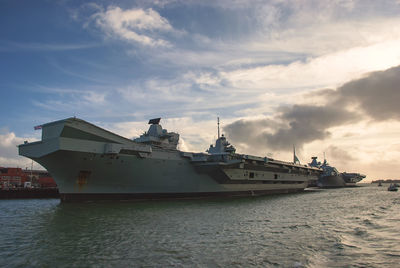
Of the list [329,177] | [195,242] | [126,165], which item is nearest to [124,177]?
[126,165]

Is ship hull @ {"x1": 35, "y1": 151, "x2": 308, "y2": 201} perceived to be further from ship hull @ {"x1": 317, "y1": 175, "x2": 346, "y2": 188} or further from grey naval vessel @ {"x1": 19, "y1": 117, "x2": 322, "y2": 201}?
ship hull @ {"x1": 317, "y1": 175, "x2": 346, "y2": 188}

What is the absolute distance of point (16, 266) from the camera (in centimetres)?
699

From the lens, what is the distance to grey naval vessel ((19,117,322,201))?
1908cm

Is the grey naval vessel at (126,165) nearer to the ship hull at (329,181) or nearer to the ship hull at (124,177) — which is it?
the ship hull at (124,177)

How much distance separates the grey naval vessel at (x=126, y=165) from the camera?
19.1 metres

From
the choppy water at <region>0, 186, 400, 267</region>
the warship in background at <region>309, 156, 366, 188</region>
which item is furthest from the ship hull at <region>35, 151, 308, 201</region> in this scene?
the warship in background at <region>309, 156, 366, 188</region>

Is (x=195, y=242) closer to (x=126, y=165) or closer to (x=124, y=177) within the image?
(x=126, y=165)

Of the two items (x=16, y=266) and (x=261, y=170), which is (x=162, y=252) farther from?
(x=261, y=170)

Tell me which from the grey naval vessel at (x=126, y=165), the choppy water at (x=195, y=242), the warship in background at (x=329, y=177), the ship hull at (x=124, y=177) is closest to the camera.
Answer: the choppy water at (x=195, y=242)

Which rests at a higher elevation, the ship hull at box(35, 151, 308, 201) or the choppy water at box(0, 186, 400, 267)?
the ship hull at box(35, 151, 308, 201)

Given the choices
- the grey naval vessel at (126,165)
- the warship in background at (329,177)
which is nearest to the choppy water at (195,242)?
the grey naval vessel at (126,165)

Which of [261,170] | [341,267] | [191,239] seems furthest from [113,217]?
[261,170]

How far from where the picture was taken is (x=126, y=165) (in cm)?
2133

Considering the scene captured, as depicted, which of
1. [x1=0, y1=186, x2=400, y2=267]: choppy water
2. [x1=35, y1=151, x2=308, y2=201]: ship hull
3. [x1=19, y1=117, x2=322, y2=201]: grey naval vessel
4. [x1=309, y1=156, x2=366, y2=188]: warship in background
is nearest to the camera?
[x1=0, y1=186, x2=400, y2=267]: choppy water
